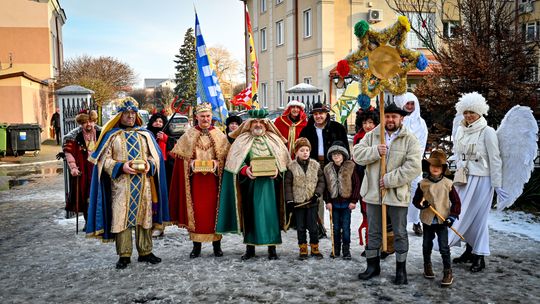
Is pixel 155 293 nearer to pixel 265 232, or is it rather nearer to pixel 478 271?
pixel 265 232

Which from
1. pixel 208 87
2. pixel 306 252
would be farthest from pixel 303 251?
pixel 208 87

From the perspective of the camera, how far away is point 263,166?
5859mm

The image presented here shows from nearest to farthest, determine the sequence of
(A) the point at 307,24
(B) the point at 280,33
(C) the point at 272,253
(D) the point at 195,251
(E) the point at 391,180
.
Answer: (E) the point at 391,180, (C) the point at 272,253, (D) the point at 195,251, (A) the point at 307,24, (B) the point at 280,33

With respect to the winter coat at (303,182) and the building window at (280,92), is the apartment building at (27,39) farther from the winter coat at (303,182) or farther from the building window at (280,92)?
the winter coat at (303,182)

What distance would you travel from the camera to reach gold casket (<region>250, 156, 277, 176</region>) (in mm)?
5844

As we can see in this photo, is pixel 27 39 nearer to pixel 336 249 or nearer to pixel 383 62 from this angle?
pixel 336 249

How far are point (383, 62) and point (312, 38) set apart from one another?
20.8 meters

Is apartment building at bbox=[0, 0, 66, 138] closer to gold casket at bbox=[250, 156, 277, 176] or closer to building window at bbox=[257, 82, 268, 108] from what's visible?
building window at bbox=[257, 82, 268, 108]

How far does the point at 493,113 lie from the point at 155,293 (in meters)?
6.73

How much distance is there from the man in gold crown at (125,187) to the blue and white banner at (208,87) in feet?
6.58

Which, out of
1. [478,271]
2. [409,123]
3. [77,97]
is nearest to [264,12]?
[77,97]

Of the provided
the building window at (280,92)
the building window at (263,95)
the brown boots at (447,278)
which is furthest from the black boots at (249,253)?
the building window at (263,95)

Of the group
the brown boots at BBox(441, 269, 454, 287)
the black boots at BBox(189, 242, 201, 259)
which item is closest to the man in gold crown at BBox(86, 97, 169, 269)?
the black boots at BBox(189, 242, 201, 259)

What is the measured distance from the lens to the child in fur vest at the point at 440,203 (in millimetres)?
5023
